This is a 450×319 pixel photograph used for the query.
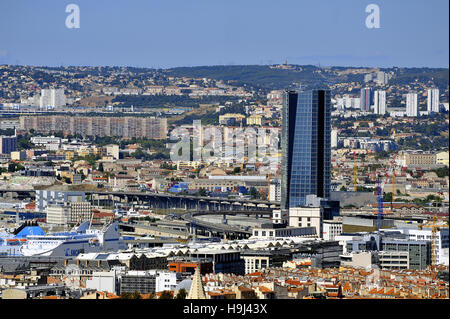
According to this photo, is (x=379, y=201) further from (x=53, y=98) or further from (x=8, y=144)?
(x=53, y=98)

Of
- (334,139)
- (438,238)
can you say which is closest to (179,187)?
(334,139)

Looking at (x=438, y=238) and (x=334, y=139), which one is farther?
(x=334, y=139)

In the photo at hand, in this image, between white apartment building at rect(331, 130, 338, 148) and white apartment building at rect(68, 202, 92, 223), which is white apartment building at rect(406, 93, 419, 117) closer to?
white apartment building at rect(331, 130, 338, 148)

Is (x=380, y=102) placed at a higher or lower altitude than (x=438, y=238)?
higher

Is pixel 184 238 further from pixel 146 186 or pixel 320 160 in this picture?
pixel 146 186

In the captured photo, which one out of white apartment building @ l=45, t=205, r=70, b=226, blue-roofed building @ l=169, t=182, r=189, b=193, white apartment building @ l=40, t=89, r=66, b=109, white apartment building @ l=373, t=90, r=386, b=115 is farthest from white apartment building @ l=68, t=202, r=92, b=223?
white apartment building @ l=40, t=89, r=66, b=109

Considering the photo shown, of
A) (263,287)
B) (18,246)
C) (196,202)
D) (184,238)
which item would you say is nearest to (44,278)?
(263,287)
